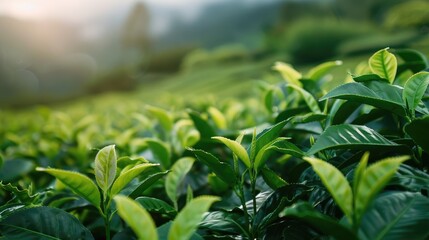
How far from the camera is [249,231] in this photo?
2.69 ft

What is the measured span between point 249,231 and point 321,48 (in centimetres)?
1365

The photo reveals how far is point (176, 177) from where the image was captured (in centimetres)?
101

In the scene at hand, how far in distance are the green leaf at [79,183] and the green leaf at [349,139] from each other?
42 cm

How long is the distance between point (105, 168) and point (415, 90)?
0.61 metres

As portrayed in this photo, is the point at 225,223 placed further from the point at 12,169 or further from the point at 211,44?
the point at 211,44

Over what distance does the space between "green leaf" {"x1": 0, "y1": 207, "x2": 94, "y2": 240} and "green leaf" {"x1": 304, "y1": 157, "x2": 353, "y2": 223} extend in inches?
18.6

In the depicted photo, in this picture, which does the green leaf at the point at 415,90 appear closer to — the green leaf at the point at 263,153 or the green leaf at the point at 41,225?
the green leaf at the point at 263,153

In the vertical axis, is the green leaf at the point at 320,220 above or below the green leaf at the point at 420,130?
below

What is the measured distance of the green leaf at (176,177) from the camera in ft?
3.26

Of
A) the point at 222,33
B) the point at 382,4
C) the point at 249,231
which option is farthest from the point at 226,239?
the point at 222,33

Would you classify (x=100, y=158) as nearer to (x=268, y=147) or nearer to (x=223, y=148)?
(x=268, y=147)

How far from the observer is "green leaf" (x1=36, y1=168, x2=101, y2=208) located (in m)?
0.75

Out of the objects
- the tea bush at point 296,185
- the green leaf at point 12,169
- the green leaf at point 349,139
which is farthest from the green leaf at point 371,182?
the green leaf at point 12,169

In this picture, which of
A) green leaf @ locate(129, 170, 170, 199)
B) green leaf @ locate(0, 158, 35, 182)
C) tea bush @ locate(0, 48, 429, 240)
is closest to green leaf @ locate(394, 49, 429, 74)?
tea bush @ locate(0, 48, 429, 240)
